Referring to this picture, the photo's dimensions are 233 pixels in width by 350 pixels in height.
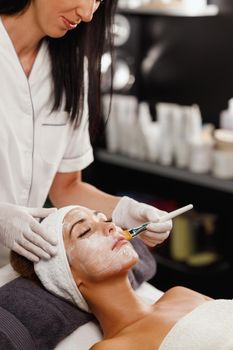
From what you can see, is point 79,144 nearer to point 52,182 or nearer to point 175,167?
point 52,182

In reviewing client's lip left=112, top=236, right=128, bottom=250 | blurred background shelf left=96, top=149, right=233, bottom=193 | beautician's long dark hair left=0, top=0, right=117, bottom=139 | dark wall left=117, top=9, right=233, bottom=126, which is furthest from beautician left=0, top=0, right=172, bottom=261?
dark wall left=117, top=9, right=233, bottom=126

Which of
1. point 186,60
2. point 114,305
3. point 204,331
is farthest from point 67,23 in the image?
point 186,60

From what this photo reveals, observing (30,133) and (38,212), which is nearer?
(38,212)

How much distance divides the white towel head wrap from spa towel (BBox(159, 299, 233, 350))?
0.98 ft

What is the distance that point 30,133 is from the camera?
1882 mm

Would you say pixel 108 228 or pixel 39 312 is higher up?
pixel 108 228

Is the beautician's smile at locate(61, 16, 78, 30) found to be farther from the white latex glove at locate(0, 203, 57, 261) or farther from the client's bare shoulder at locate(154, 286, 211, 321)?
the client's bare shoulder at locate(154, 286, 211, 321)

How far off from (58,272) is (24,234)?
14 cm

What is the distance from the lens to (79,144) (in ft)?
6.84

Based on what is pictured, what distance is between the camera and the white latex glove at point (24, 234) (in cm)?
160

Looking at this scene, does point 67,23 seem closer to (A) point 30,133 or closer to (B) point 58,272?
(A) point 30,133

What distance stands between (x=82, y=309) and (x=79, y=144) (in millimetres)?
589

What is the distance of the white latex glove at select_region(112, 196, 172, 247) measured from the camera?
174 cm

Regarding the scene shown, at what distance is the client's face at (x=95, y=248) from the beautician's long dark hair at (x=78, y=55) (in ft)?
1.35
